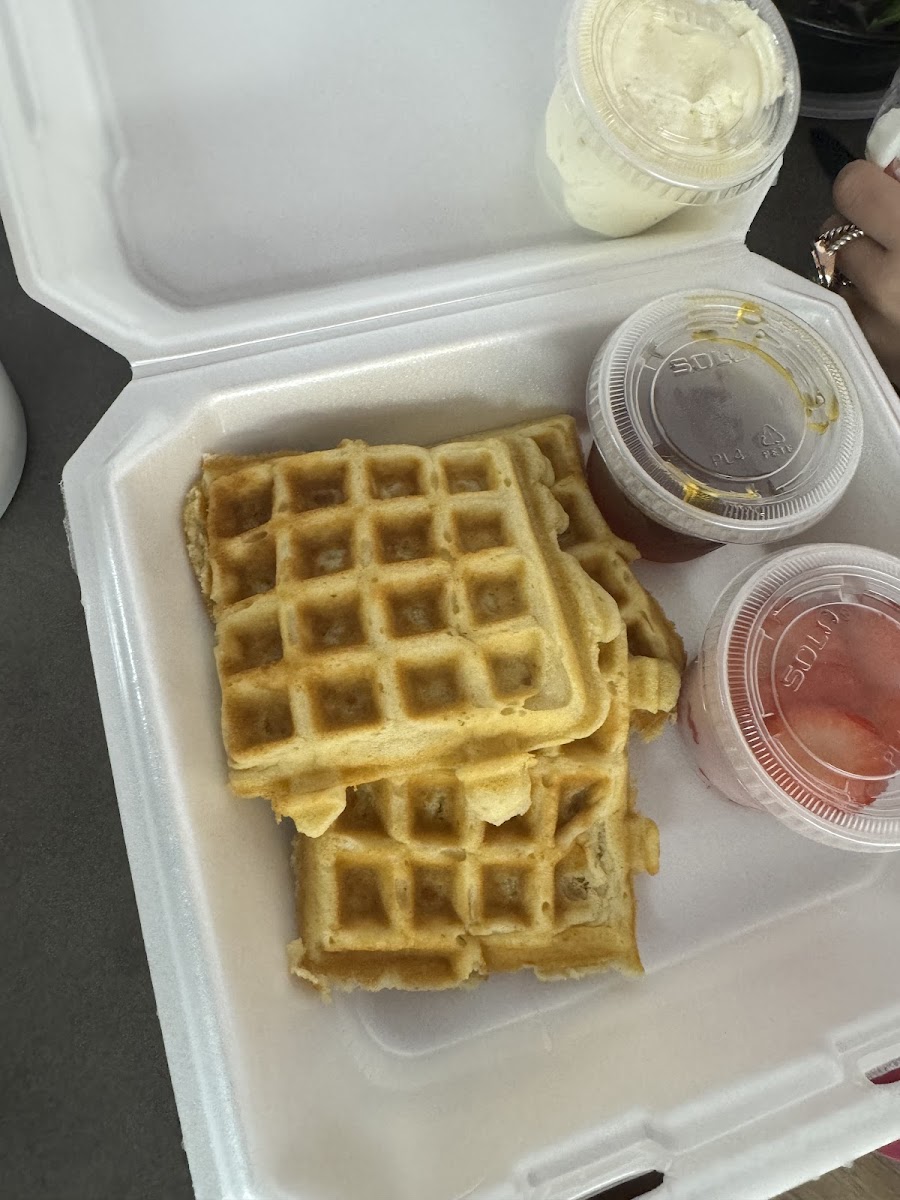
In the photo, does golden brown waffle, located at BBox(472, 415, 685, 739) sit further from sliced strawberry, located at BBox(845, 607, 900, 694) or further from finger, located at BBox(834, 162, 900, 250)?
finger, located at BBox(834, 162, 900, 250)

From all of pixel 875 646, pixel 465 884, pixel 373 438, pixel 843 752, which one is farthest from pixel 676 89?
pixel 465 884

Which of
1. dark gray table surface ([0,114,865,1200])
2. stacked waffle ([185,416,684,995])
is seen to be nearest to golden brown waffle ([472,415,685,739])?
stacked waffle ([185,416,684,995])

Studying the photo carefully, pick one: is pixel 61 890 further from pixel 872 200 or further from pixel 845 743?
pixel 872 200

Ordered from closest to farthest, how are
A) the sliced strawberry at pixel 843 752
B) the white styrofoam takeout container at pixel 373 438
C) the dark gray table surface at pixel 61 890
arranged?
the white styrofoam takeout container at pixel 373 438, the sliced strawberry at pixel 843 752, the dark gray table surface at pixel 61 890

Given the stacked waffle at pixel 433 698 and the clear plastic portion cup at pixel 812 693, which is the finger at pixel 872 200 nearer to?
the clear plastic portion cup at pixel 812 693

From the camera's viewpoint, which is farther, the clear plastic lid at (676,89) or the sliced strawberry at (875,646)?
the clear plastic lid at (676,89)

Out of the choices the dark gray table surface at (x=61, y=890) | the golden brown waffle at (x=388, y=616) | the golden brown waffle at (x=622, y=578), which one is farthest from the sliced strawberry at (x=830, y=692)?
the dark gray table surface at (x=61, y=890)
